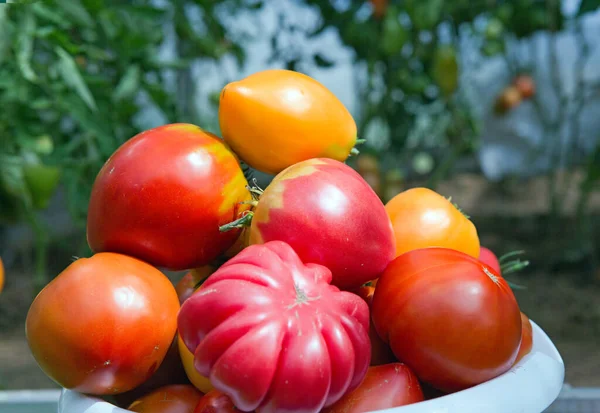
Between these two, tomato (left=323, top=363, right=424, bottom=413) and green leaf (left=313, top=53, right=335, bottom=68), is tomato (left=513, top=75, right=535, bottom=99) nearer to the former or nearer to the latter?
green leaf (left=313, top=53, right=335, bottom=68)

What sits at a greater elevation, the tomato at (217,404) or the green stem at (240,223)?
the green stem at (240,223)

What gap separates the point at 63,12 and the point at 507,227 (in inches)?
101

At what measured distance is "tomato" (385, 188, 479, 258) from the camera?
620 millimetres

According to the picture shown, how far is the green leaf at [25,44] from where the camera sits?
113 centimetres

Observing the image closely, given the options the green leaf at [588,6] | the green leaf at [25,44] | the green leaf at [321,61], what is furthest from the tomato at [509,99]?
the green leaf at [25,44]

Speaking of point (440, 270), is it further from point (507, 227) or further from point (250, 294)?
point (507, 227)

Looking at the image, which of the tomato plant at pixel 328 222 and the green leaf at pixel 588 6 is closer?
the tomato plant at pixel 328 222

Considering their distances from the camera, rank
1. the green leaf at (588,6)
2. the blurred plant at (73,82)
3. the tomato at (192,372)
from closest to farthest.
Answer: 1. the tomato at (192,372)
2. the green leaf at (588,6)
3. the blurred plant at (73,82)

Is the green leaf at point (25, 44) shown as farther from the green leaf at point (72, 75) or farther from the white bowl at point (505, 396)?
the white bowl at point (505, 396)

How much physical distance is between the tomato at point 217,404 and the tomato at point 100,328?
8 centimetres

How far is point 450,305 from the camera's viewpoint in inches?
19.9

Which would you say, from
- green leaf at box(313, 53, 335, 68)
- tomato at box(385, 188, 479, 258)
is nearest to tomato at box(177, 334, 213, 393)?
tomato at box(385, 188, 479, 258)

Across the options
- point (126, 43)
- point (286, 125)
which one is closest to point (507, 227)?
point (126, 43)

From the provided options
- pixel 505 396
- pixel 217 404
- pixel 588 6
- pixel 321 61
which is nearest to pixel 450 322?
pixel 505 396
